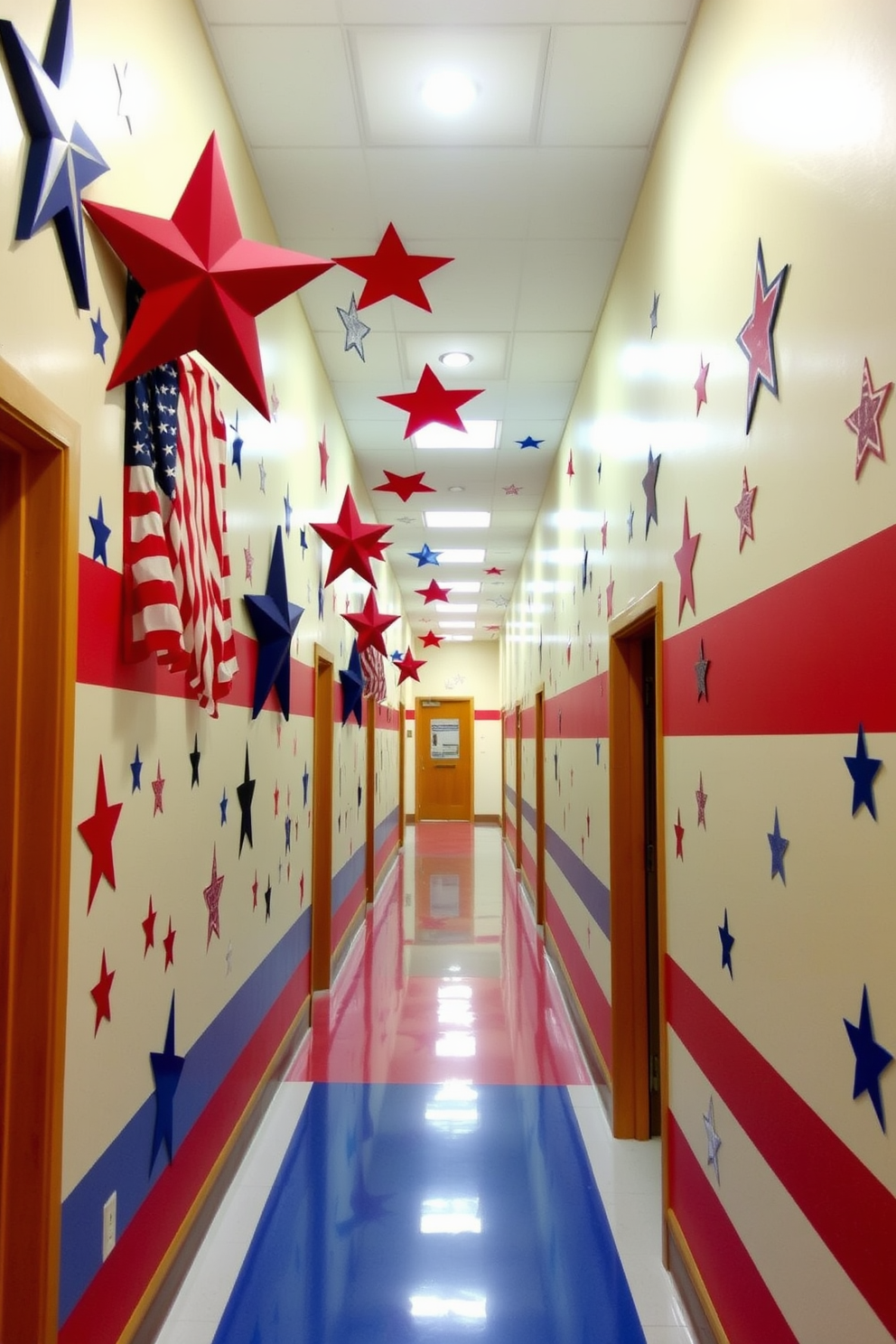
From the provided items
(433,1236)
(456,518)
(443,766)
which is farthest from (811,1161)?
(443,766)

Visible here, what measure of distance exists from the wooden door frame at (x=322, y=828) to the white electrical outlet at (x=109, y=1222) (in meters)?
2.75

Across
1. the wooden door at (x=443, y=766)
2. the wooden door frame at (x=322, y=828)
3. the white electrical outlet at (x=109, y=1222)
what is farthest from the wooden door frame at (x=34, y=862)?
the wooden door at (x=443, y=766)

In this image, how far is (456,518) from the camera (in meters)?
7.45

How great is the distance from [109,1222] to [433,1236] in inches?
42.6

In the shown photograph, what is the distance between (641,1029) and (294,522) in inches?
98.7

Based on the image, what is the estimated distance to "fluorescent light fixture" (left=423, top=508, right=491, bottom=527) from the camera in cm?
726

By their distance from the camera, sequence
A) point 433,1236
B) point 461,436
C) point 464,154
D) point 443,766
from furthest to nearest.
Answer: point 443,766
point 461,436
point 464,154
point 433,1236

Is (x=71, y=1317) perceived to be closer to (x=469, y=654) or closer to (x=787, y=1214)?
(x=787, y=1214)

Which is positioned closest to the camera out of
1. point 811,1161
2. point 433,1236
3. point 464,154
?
point 811,1161

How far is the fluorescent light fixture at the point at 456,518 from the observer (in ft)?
23.8

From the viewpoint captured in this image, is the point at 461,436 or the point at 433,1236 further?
the point at 461,436

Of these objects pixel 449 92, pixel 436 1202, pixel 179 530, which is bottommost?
pixel 436 1202

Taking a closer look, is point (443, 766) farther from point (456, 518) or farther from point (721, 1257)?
point (721, 1257)

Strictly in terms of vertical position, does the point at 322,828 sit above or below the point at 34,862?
below
